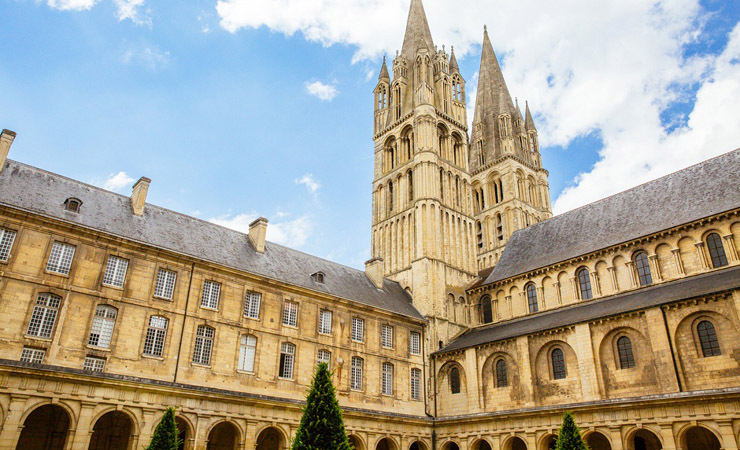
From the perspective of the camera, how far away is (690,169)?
30.7m

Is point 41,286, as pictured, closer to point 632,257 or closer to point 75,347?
point 75,347

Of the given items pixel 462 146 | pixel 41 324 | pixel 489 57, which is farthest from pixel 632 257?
pixel 489 57

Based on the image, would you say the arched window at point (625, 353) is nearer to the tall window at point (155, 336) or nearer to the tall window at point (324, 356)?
the tall window at point (324, 356)

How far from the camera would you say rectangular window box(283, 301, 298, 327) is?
28.0 metres

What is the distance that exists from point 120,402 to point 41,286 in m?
5.63

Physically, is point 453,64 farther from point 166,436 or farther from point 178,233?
point 166,436

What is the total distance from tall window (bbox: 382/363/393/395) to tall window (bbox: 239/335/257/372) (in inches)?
327

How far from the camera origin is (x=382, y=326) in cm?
3200

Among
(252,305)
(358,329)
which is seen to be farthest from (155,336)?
(358,329)

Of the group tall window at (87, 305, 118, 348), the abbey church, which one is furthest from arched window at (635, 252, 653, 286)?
tall window at (87, 305, 118, 348)

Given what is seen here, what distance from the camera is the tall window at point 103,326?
72.3 ft

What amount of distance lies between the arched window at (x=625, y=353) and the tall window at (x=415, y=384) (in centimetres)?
1196

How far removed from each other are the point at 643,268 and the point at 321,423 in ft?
68.1

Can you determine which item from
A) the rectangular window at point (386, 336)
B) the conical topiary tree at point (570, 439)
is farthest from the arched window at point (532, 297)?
the conical topiary tree at point (570, 439)
